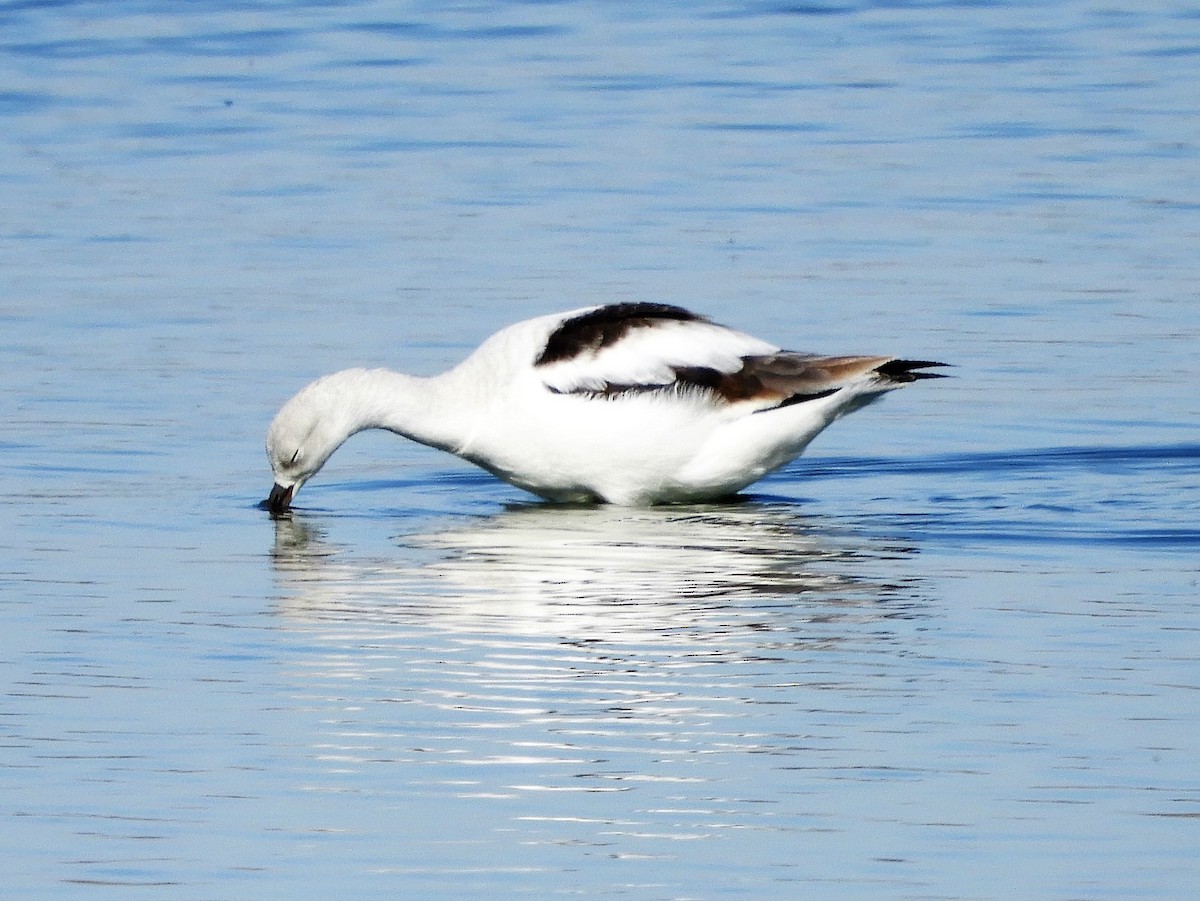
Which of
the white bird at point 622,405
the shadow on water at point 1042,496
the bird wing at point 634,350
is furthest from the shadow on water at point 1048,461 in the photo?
the bird wing at point 634,350

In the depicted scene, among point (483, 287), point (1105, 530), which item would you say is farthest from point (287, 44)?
point (1105, 530)

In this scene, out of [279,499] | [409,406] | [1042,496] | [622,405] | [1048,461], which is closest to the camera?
[1042,496]

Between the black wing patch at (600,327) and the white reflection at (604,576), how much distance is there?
675mm

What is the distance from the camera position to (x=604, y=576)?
899 centimetres

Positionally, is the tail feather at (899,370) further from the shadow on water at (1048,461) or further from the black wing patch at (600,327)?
the black wing patch at (600,327)

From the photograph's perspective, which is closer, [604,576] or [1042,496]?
[604,576]

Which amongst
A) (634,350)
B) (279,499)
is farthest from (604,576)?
(279,499)

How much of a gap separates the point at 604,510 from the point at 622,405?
56cm

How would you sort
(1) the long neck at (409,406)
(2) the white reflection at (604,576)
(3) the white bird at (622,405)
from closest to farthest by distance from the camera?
1. (2) the white reflection at (604,576)
2. (3) the white bird at (622,405)
3. (1) the long neck at (409,406)

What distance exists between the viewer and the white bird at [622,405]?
10.1 m

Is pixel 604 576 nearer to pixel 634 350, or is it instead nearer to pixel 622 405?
pixel 622 405

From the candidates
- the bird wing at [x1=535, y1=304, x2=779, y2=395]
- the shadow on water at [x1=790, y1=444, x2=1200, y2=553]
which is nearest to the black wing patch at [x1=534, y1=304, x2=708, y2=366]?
the bird wing at [x1=535, y1=304, x2=779, y2=395]

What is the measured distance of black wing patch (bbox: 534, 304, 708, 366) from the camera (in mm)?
10109

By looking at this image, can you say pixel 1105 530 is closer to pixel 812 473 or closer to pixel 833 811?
pixel 812 473
